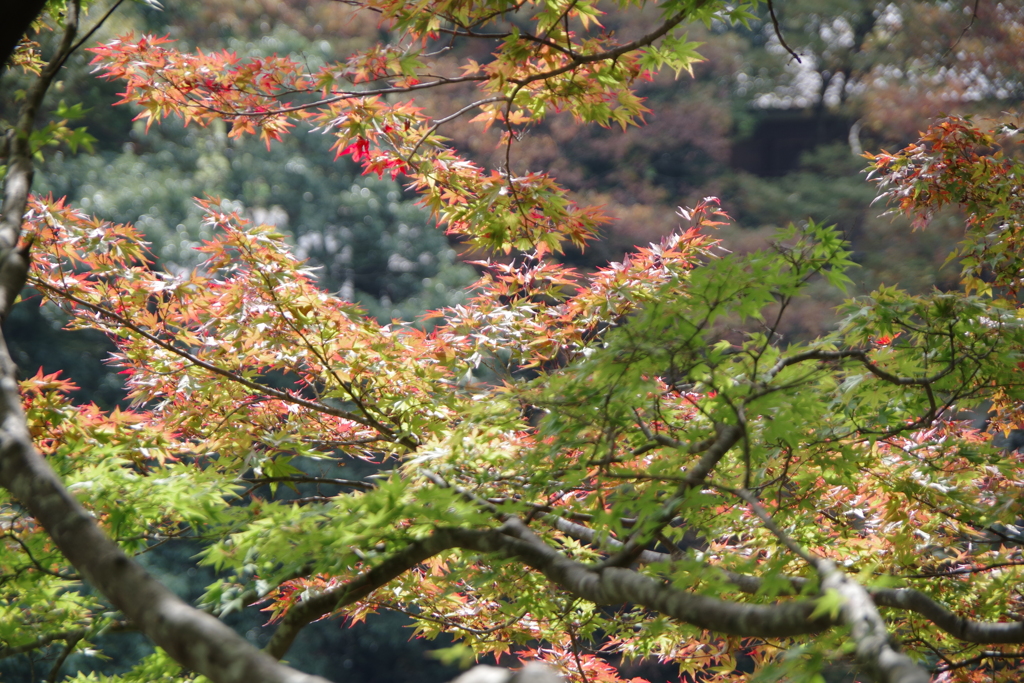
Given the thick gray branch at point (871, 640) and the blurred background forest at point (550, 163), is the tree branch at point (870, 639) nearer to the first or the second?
the thick gray branch at point (871, 640)

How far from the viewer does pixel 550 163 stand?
12180mm

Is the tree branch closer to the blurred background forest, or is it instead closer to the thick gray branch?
the thick gray branch

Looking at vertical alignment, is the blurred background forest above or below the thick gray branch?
above

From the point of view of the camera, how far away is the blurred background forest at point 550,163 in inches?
339

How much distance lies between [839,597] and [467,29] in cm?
200

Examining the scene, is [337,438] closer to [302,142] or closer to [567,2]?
[567,2]

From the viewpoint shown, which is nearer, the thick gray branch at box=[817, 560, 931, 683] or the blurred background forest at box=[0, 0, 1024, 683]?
the thick gray branch at box=[817, 560, 931, 683]

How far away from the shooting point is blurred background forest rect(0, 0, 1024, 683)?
28.3ft

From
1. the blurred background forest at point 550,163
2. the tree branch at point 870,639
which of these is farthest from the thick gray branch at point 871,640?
the blurred background forest at point 550,163

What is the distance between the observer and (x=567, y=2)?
2.55m

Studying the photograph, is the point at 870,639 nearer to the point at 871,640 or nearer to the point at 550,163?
the point at 871,640

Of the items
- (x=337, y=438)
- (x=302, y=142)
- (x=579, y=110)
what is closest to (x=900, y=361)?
(x=579, y=110)

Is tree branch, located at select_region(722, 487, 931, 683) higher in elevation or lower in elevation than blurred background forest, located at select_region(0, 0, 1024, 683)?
lower

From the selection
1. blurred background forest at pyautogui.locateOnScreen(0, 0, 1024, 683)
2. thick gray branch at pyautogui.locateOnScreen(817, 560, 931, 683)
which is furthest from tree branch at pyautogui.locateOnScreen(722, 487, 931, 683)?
blurred background forest at pyautogui.locateOnScreen(0, 0, 1024, 683)
